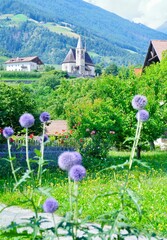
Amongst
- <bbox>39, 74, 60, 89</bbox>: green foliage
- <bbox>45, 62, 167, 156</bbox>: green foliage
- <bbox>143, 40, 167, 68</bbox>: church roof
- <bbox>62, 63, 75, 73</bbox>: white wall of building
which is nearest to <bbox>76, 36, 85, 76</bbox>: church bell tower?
<bbox>62, 63, 75, 73</bbox>: white wall of building

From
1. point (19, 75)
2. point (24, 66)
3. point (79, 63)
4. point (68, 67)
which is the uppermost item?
point (79, 63)

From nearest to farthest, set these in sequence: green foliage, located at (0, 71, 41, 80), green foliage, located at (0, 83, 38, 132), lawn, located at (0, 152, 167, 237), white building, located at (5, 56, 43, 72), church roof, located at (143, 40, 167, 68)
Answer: lawn, located at (0, 152, 167, 237) < green foliage, located at (0, 83, 38, 132) < church roof, located at (143, 40, 167, 68) < green foliage, located at (0, 71, 41, 80) < white building, located at (5, 56, 43, 72)

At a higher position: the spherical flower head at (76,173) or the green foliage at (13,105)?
the spherical flower head at (76,173)

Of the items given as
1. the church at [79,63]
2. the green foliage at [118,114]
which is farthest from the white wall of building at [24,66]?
the green foliage at [118,114]

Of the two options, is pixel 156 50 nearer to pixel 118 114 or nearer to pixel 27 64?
pixel 118 114

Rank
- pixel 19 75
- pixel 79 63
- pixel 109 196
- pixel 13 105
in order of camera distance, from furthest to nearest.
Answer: pixel 79 63 < pixel 19 75 < pixel 13 105 < pixel 109 196

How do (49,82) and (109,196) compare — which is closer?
(109,196)

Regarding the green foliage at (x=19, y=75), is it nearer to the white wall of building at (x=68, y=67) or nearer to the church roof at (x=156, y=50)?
the white wall of building at (x=68, y=67)

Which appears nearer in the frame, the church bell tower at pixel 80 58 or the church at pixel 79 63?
the church at pixel 79 63

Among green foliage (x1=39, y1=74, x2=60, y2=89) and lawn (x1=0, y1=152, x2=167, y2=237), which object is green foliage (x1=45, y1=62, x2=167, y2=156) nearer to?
lawn (x1=0, y1=152, x2=167, y2=237)

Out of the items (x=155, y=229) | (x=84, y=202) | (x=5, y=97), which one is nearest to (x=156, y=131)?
(x=5, y=97)

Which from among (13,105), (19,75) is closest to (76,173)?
(13,105)

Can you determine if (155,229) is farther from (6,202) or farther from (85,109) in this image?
(85,109)

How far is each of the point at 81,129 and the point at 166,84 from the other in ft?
20.8
